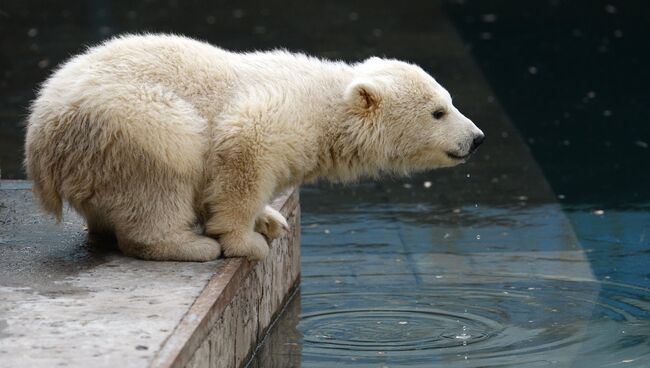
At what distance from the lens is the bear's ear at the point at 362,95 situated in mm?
5055

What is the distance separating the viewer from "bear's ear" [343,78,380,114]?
5.05 metres

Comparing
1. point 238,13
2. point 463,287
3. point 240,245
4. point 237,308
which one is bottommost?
point 238,13

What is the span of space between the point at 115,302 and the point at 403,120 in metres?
1.41

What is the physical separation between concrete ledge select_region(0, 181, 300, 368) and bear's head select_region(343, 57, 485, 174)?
27.9 inches

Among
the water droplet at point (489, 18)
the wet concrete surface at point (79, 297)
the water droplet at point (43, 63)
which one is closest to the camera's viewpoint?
the wet concrete surface at point (79, 297)

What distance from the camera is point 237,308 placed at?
4.95 m

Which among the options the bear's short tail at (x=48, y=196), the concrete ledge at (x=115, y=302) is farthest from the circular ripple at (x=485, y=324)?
the bear's short tail at (x=48, y=196)

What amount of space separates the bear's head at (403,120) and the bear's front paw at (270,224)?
49cm

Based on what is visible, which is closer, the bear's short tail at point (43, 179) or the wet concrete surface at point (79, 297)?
the wet concrete surface at point (79, 297)

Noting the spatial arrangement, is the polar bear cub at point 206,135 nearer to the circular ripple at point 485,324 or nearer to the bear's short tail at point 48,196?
the bear's short tail at point 48,196

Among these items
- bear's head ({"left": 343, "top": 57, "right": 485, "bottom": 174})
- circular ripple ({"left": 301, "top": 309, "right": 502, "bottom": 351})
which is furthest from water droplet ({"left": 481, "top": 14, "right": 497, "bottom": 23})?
bear's head ({"left": 343, "top": 57, "right": 485, "bottom": 174})

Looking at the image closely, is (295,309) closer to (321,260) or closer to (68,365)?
(321,260)

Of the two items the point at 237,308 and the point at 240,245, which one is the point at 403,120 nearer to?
the point at 240,245

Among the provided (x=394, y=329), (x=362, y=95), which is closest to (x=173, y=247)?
(x=362, y=95)
